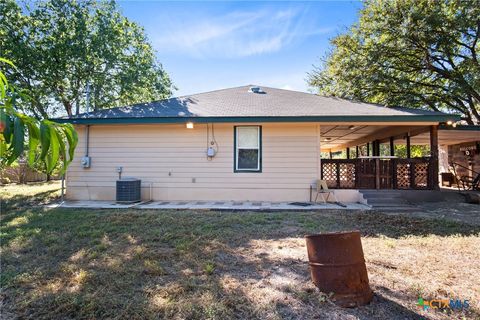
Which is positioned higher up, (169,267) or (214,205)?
(214,205)

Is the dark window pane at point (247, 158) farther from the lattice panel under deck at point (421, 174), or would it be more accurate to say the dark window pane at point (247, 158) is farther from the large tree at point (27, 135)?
the large tree at point (27, 135)

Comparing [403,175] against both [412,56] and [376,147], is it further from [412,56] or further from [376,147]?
[412,56]

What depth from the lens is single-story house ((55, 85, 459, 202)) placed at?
8.02 m

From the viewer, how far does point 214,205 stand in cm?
731

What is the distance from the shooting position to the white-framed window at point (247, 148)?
322 inches

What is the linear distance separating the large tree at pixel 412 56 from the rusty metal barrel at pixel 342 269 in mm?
13383

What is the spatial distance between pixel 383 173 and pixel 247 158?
4.21 m

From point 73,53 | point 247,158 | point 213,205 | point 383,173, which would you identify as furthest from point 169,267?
point 73,53

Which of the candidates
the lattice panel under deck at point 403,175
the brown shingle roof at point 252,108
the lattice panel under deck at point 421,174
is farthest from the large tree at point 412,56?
the lattice panel under deck at point 403,175

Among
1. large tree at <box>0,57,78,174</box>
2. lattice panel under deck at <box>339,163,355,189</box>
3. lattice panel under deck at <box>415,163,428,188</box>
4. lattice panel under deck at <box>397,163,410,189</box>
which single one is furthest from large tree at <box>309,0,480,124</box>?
large tree at <box>0,57,78,174</box>

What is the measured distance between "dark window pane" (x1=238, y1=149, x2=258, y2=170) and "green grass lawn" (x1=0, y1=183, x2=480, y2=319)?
8.78ft

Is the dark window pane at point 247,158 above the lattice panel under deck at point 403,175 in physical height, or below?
above

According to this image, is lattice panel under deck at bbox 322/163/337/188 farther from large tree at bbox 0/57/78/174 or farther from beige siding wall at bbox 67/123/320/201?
large tree at bbox 0/57/78/174

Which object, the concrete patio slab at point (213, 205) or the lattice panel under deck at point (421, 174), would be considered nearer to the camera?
the concrete patio slab at point (213, 205)
